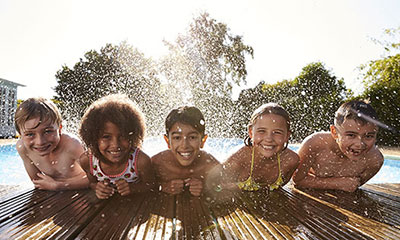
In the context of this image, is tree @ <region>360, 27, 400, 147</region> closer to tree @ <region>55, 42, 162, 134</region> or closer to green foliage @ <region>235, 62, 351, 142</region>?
green foliage @ <region>235, 62, 351, 142</region>

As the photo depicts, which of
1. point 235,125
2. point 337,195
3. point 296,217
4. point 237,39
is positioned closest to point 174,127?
point 296,217

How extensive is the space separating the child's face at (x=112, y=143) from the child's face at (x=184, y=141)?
367mm

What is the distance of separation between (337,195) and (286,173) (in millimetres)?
444

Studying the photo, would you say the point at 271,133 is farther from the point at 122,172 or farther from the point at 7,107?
the point at 7,107

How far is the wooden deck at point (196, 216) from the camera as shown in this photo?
1.32 m

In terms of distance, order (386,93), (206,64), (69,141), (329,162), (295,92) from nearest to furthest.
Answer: (69,141)
(329,162)
(386,93)
(295,92)
(206,64)

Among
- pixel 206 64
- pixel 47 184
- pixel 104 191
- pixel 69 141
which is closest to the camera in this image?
pixel 104 191

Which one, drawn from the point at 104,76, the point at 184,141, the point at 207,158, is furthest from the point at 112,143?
the point at 104,76

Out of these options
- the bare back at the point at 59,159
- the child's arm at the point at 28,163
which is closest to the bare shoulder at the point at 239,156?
the bare back at the point at 59,159

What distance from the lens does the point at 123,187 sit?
195 centimetres

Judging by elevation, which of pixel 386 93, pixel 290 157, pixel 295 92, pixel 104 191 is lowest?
pixel 104 191

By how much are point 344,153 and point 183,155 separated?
148 centimetres

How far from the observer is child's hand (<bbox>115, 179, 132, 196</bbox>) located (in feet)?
6.35

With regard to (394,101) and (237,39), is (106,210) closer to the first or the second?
(394,101)
